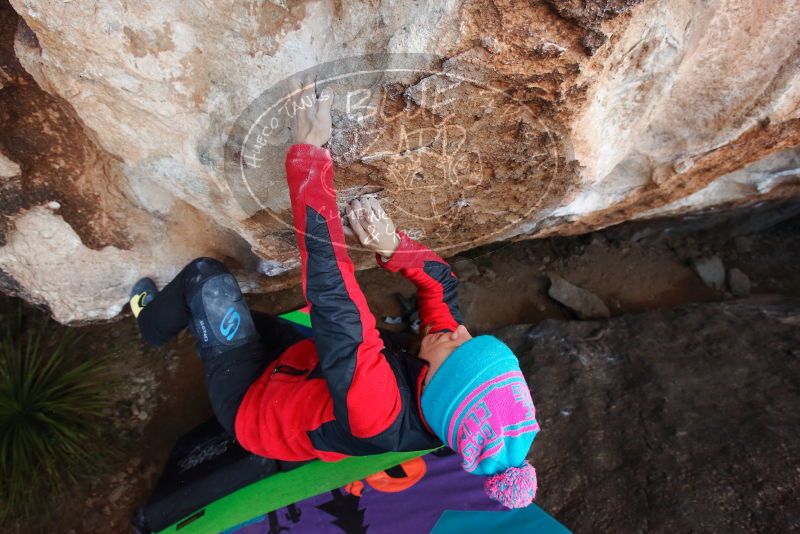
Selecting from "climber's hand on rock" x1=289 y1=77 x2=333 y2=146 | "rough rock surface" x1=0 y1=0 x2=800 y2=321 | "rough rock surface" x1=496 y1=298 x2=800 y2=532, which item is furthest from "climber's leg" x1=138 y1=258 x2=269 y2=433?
"rough rock surface" x1=496 y1=298 x2=800 y2=532

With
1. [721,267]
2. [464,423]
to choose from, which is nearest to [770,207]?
[721,267]

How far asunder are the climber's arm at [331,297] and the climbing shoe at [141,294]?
3.44ft

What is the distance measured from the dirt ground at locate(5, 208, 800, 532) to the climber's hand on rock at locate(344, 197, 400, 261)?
1.47 m

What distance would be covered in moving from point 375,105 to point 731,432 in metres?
2.10

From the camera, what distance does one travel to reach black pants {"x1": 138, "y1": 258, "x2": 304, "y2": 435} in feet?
5.94

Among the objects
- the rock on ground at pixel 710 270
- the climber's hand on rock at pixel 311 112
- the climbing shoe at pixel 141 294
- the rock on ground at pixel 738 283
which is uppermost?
the climber's hand on rock at pixel 311 112

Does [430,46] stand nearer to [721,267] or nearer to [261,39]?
[261,39]

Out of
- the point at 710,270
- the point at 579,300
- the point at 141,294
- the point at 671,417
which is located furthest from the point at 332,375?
the point at 710,270

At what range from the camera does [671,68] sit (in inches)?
55.0

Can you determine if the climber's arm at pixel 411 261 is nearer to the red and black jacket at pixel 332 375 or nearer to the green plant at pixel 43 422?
the red and black jacket at pixel 332 375

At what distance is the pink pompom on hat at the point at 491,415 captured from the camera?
124 centimetres

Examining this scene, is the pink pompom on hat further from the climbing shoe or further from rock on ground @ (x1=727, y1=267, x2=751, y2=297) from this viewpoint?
rock on ground @ (x1=727, y1=267, x2=751, y2=297)

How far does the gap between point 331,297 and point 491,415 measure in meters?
0.53

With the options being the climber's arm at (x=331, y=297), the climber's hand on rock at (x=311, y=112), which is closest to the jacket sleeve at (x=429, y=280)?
the climber's arm at (x=331, y=297)
